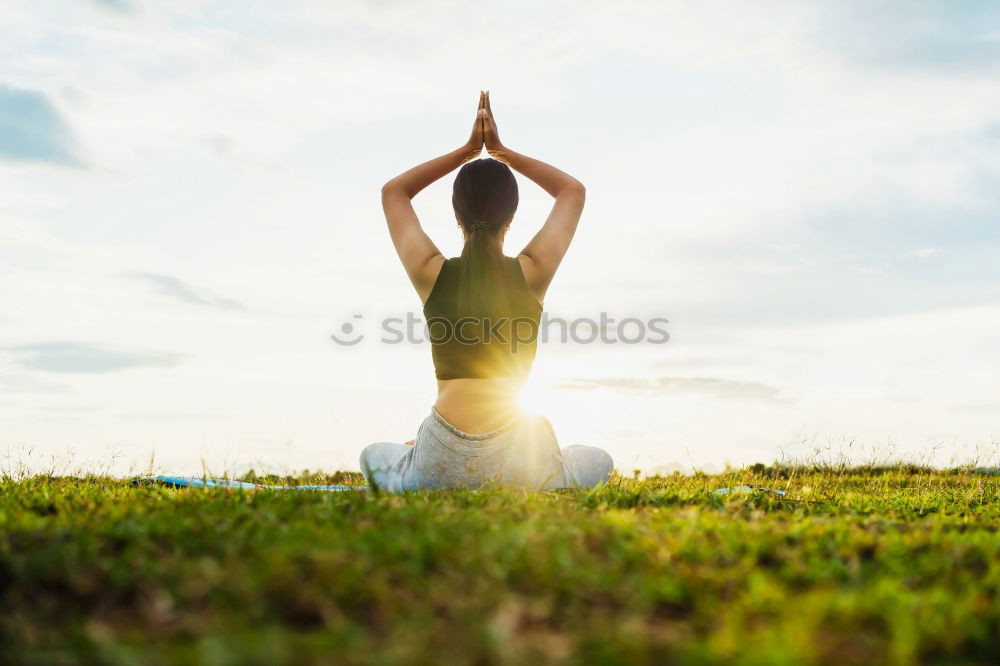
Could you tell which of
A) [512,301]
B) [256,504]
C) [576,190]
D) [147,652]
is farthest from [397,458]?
[147,652]

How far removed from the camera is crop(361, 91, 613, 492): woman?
612 cm

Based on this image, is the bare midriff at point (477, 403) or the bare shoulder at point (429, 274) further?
the bare shoulder at point (429, 274)

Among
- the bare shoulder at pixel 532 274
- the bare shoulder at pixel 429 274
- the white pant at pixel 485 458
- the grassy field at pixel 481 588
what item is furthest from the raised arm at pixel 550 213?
the grassy field at pixel 481 588

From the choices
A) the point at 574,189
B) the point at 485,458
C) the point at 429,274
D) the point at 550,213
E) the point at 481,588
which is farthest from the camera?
the point at 574,189

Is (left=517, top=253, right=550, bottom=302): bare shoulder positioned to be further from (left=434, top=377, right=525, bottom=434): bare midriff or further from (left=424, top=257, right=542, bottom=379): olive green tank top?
(left=434, top=377, right=525, bottom=434): bare midriff

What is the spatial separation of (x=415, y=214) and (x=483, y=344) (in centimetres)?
136

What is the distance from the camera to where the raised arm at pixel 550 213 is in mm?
6422

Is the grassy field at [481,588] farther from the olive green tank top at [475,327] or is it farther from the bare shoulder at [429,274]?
the bare shoulder at [429,274]

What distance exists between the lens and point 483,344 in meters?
6.18

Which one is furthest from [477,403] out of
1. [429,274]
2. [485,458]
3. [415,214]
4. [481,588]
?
[481,588]

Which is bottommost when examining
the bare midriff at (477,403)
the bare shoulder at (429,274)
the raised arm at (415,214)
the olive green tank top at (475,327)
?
the bare midriff at (477,403)

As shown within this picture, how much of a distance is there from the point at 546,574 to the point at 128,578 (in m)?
1.48

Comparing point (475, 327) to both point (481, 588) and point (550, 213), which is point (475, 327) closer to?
point (550, 213)

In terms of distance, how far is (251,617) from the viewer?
2.51 meters
